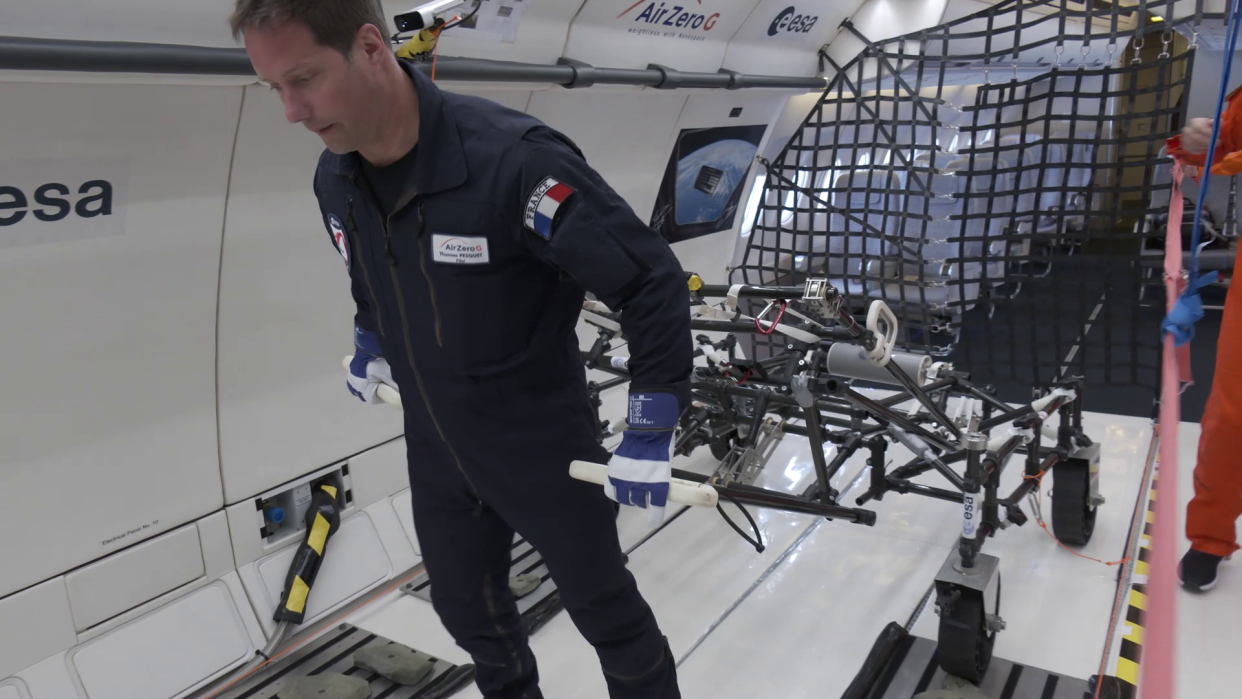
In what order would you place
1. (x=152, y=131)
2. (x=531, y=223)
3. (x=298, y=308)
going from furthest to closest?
(x=298, y=308)
(x=152, y=131)
(x=531, y=223)

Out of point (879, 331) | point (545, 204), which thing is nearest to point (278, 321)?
point (545, 204)

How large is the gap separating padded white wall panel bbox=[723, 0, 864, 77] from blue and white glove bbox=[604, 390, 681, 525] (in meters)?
3.69

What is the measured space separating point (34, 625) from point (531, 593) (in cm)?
175

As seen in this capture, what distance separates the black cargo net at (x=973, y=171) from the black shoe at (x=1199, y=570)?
4.92 ft

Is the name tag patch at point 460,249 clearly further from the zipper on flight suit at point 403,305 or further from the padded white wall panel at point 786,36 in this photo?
the padded white wall panel at point 786,36

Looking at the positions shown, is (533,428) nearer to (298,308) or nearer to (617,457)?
(617,457)

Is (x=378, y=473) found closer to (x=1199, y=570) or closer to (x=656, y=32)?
(x=656, y=32)

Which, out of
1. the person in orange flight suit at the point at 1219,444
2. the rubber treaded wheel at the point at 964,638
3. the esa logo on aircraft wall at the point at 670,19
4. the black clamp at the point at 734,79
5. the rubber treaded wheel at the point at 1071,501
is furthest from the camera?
the black clamp at the point at 734,79

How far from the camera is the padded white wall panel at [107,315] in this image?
2527mm

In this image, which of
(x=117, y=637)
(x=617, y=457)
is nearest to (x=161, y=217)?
(x=117, y=637)

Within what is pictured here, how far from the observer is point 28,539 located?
279 cm

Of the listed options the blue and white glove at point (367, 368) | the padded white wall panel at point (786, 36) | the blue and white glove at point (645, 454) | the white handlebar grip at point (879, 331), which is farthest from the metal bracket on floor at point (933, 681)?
the padded white wall panel at point (786, 36)

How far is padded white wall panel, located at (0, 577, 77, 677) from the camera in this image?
275cm

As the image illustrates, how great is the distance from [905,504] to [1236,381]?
166 centimetres
